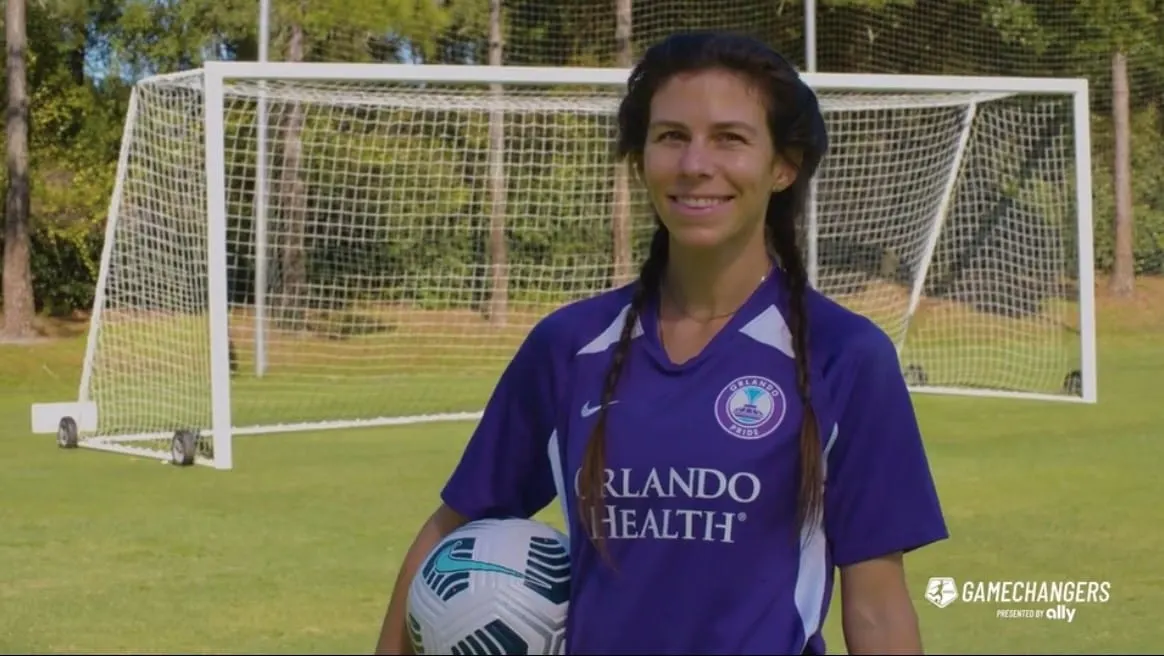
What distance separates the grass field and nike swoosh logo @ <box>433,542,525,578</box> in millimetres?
3056

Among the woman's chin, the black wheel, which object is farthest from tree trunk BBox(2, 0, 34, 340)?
the woman's chin

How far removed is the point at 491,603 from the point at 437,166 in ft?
42.3

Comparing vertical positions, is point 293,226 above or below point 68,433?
above

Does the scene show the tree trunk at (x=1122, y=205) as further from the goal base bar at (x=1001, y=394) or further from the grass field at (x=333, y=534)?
the grass field at (x=333, y=534)

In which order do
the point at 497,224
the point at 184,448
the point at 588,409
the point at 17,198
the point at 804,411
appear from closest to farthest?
1. the point at 804,411
2. the point at 588,409
3. the point at 184,448
4. the point at 497,224
5. the point at 17,198

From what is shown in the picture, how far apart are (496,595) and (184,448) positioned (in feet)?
25.8

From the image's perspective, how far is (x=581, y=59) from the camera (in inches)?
801

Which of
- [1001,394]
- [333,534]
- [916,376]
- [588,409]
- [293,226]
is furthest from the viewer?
[293,226]

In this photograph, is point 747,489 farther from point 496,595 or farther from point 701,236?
point 496,595

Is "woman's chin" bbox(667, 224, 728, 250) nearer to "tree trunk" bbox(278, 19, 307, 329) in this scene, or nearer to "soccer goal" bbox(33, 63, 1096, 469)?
"soccer goal" bbox(33, 63, 1096, 469)

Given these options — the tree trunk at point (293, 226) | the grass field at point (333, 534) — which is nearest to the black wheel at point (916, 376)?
the grass field at point (333, 534)

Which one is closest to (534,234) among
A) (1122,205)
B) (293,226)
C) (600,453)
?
(293,226)

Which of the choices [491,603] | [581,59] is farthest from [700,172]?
[581,59]

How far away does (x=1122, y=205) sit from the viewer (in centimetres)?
2373
